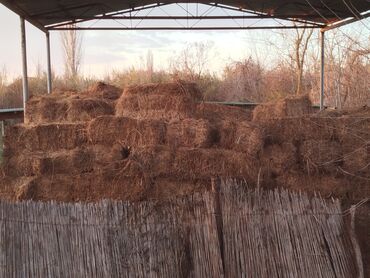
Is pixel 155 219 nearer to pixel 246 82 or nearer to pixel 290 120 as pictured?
pixel 290 120

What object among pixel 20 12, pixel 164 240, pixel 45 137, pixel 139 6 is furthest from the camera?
pixel 139 6

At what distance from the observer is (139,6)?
12102 millimetres

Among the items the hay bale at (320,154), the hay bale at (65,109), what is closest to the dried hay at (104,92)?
the hay bale at (65,109)

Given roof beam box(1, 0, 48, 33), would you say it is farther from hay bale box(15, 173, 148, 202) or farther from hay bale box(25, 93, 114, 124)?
hay bale box(15, 173, 148, 202)

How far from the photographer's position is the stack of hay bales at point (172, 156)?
6668 millimetres

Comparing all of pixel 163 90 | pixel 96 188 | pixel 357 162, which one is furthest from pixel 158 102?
pixel 357 162

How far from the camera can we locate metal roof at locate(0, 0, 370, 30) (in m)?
10.8

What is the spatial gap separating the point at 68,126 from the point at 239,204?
13.0ft

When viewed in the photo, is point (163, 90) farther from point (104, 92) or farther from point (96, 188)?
point (96, 188)

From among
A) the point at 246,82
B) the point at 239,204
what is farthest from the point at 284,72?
the point at 239,204

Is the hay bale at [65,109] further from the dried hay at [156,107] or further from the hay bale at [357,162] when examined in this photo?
the hay bale at [357,162]

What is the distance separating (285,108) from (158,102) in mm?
2328

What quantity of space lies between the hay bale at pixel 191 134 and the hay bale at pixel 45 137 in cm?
141

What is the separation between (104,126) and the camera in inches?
277
